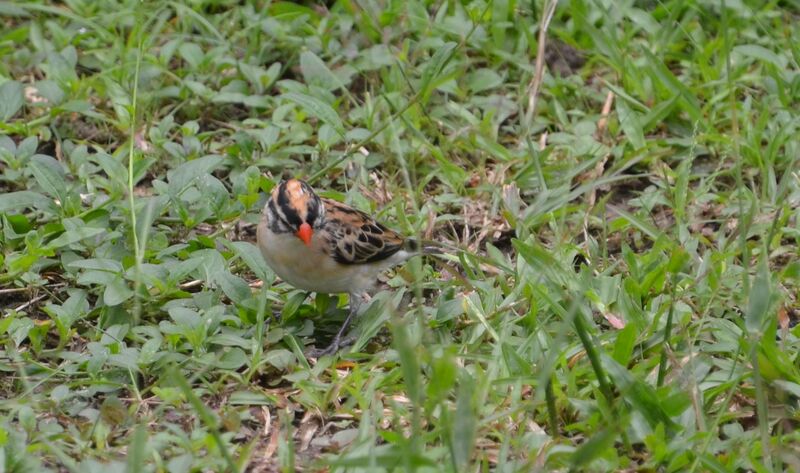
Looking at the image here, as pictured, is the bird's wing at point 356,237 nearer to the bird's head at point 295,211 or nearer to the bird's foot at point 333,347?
the bird's head at point 295,211

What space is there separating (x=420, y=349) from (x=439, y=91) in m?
3.52

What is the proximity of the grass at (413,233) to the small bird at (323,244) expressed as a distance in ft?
0.73

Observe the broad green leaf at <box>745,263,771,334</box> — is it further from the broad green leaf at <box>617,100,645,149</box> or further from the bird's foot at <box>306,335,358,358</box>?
the broad green leaf at <box>617,100,645,149</box>

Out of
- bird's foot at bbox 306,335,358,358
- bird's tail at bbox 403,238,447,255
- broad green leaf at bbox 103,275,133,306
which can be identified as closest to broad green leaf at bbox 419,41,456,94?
bird's tail at bbox 403,238,447,255

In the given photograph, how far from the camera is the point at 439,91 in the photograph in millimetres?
8750

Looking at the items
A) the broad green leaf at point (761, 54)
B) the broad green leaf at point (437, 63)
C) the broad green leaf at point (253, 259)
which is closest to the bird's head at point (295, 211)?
the broad green leaf at point (253, 259)

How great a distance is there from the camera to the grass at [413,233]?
18.1 ft

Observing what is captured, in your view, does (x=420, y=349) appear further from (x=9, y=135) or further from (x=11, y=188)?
(x=9, y=135)

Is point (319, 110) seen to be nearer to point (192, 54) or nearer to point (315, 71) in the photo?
point (315, 71)

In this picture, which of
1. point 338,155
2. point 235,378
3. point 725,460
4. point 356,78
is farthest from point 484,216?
point 725,460

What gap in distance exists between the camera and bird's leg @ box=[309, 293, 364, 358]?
6.55m

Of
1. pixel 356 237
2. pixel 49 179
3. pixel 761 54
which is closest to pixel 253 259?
pixel 356 237

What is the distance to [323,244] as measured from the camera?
664 centimetres

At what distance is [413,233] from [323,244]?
904mm
